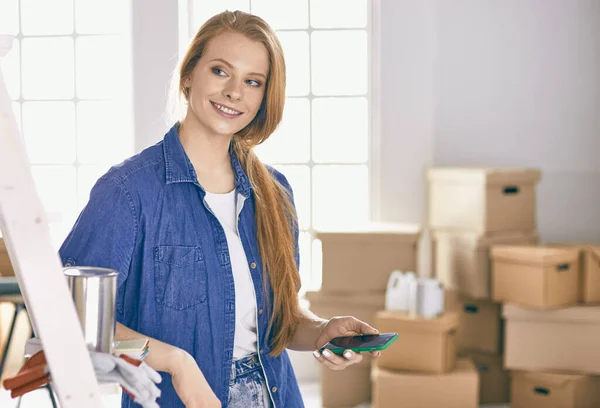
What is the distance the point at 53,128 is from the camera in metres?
4.11

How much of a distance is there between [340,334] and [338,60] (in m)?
2.67

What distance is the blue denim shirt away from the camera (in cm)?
145

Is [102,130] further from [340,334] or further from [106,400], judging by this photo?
[340,334]

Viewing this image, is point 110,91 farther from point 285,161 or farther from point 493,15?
point 493,15

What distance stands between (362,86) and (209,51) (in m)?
2.54

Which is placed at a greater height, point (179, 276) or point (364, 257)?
point (179, 276)

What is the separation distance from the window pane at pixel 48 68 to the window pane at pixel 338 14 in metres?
1.25

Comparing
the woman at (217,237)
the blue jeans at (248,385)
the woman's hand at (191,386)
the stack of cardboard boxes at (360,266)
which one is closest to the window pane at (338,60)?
the stack of cardboard boxes at (360,266)

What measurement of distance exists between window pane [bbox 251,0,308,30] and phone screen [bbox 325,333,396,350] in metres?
2.76

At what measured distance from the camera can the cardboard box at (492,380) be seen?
12.5 ft

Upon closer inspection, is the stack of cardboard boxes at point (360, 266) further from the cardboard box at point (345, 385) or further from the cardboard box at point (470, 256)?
the cardboard box at point (470, 256)

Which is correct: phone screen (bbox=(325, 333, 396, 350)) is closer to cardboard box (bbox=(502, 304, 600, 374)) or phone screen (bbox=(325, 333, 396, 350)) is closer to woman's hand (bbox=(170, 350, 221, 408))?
woman's hand (bbox=(170, 350, 221, 408))

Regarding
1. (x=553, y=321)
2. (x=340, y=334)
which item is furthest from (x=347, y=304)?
(x=340, y=334)

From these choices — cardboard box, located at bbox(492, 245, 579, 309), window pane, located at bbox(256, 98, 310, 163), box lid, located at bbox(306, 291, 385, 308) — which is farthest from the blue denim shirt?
window pane, located at bbox(256, 98, 310, 163)
